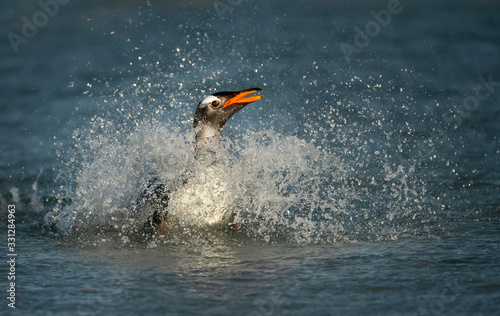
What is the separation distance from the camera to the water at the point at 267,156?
13.5 ft

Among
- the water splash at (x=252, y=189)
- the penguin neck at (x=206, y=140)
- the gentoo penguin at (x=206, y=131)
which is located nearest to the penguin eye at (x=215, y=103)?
the gentoo penguin at (x=206, y=131)

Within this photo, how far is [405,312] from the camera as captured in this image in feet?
11.8

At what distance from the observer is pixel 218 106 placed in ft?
19.3

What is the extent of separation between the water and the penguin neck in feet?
0.32

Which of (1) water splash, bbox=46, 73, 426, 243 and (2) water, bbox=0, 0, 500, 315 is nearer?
(2) water, bbox=0, 0, 500, 315

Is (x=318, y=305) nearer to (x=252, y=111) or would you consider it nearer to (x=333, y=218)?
(x=333, y=218)

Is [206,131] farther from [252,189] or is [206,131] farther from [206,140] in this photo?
[252,189]

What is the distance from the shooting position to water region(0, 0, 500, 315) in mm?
4117

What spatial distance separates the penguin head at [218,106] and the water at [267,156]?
0.32 metres

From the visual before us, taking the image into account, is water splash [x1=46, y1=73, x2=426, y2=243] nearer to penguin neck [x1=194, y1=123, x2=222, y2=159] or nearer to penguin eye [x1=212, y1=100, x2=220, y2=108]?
penguin neck [x1=194, y1=123, x2=222, y2=159]

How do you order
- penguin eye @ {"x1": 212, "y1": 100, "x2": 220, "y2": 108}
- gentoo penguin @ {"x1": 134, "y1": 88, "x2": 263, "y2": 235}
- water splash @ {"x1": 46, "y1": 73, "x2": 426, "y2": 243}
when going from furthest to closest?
penguin eye @ {"x1": 212, "y1": 100, "x2": 220, "y2": 108}
gentoo penguin @ {"x1": 134, "y1": 88, "x2": 263, "y2": 235}
water splash @ {"x1": 46, "y1": 73, "x2": 426, "y2": 243}

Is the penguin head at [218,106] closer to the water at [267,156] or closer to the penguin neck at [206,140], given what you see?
the penguin neck at [206,140]

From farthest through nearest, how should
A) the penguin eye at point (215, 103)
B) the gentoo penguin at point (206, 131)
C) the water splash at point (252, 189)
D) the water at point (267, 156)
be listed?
the penguin eye at point (215, 103), the gentoo penguin at point (206, 131), the water splash at point (252, 189), the water at point (267, 156)

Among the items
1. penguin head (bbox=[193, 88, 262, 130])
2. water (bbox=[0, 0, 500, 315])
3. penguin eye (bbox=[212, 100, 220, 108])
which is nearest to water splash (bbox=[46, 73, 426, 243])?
water (bbox=[0, 0, 500, 315])
